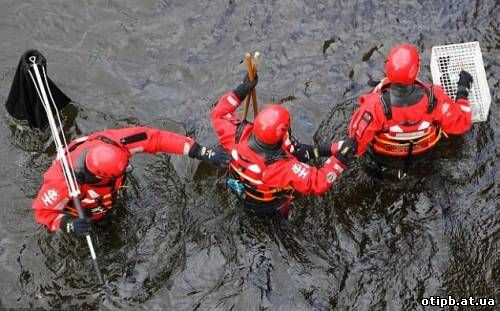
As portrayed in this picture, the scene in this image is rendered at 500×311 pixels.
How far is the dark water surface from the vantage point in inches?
258

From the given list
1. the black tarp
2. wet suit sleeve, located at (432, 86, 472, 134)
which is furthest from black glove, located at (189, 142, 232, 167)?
wet suit sleeve, located at (432, 86, 472, 134)

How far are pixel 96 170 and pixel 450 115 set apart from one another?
3.48m

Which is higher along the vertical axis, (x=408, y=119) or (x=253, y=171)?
(x=408, y=119)

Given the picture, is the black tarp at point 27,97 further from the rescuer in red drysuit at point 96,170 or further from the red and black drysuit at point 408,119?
the red and black drysuit at point 408,119

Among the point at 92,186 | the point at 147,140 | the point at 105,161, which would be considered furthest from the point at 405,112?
the point at 92,186

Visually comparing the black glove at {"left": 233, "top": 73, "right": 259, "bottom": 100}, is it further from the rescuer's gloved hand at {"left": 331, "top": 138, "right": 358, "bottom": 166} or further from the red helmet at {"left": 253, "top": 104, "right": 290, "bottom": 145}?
the rescuer's gloved hand at {"left": 331, "top": 138, "right": 358, "bottom": 166}

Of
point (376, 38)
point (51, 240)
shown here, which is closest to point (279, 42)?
point (376, 38)

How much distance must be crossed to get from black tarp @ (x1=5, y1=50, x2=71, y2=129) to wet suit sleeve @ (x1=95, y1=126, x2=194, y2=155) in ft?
4.00

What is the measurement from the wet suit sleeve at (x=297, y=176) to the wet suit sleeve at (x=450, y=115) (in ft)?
3.93

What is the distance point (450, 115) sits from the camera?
5.94 metres

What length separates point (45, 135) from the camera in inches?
302

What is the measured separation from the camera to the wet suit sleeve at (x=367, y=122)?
5.84 meters

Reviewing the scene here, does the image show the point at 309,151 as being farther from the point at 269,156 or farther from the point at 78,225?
the point at 78,225

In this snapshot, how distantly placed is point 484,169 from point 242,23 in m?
3.87
